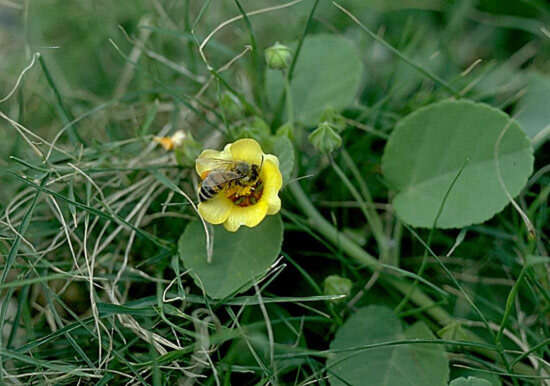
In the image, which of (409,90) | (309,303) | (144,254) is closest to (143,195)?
(144,254)

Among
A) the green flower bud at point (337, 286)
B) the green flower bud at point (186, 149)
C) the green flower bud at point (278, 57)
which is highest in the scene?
the green flower bud at point (278, 57)

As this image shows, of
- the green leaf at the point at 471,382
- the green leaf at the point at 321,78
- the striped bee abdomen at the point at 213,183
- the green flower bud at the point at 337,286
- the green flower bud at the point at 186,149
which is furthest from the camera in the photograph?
the green leaf at the point at 321,78

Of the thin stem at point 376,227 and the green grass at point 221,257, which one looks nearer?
the green grass at point 221,257

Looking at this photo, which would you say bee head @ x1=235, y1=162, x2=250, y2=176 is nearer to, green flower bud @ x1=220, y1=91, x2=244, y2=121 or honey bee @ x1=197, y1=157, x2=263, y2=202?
honey bee @ x1=197, y1=157, x2=263, y2=202

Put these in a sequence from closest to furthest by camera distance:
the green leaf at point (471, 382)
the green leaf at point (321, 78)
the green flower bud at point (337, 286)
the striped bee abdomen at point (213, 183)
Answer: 1. the green leaf at point (471, 382)
2. the striped bee abdomen at point (213, 183)
3. the green flower bud at point (337, 286)
4. the green leaf at point (321, 78)

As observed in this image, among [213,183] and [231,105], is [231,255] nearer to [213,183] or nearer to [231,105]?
[213,183]

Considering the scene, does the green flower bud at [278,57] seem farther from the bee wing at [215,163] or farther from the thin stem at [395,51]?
the bee wing at [215,163]

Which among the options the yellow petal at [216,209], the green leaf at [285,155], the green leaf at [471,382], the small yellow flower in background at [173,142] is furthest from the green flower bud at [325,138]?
the green leaf at [471,382]
